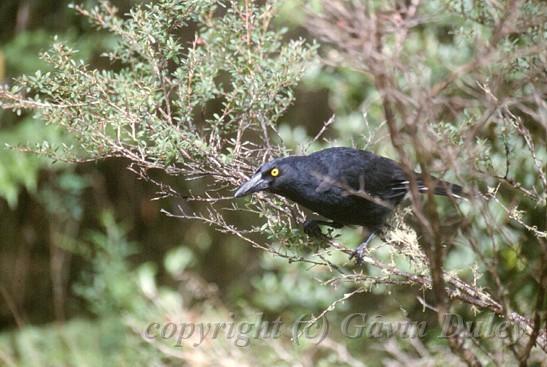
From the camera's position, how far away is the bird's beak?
372 centimetres

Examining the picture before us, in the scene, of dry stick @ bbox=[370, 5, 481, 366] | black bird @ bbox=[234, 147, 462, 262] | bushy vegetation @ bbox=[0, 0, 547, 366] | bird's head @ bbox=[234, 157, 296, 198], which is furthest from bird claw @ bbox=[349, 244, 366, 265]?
dry stick @ bbox=[370, 5, 481, 366]

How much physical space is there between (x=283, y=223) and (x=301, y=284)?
249 centimetres

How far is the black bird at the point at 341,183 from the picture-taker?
13.3ft

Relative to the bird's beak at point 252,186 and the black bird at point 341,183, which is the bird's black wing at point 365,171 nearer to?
the black bird at point 341,183

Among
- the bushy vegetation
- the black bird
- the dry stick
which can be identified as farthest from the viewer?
the black bird

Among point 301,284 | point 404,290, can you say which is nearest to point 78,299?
point 301,284

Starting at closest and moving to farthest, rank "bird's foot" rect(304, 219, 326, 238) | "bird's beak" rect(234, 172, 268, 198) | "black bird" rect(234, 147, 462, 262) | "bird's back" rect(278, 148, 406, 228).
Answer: "bird's beak" rect(234, 172, 268, 198), "bird's foot" rect(304, 219, 326, 238), "black bird" rect(234, 147, 462, 262), "bird's back" rect(278, 148, 406, 228)

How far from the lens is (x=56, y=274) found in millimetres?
7801

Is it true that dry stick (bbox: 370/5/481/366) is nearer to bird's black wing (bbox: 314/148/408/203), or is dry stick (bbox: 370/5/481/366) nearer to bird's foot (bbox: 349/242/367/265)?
bird's foot (bbox: 349/242/367/265)

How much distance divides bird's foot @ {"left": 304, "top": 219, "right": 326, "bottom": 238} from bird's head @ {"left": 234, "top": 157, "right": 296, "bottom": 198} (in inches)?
8.8

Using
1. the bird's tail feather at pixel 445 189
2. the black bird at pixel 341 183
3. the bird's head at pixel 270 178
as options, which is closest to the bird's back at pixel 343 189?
the black bird at pixel 341 183

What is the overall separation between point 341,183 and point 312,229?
27 cm

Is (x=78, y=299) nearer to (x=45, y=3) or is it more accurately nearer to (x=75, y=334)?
(x=75, y=334)

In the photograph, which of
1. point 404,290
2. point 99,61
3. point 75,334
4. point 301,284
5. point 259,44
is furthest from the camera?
point 75,334
